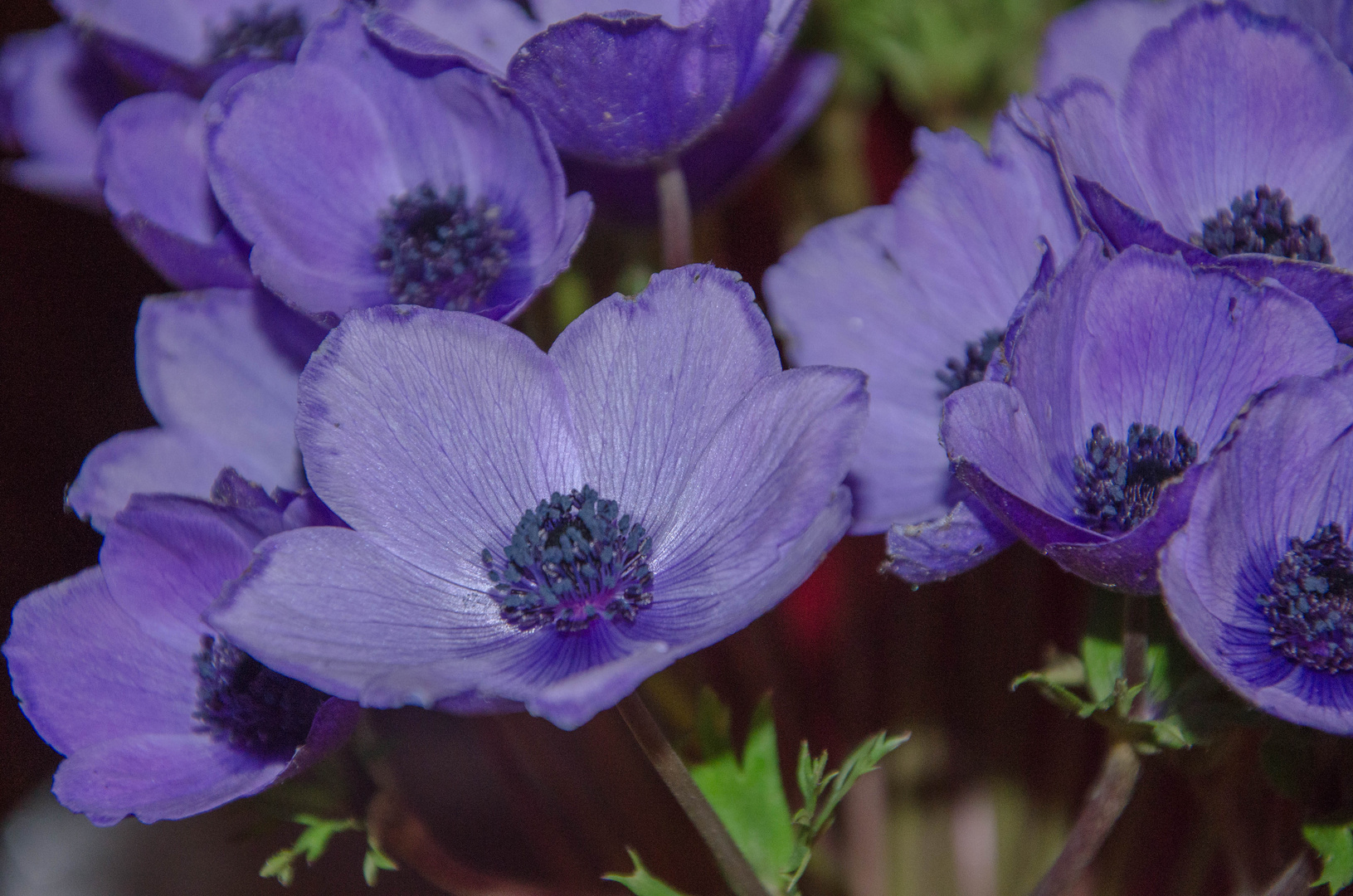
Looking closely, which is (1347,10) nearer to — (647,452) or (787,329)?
(787,329)

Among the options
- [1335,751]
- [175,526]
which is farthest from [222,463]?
[1335,751]

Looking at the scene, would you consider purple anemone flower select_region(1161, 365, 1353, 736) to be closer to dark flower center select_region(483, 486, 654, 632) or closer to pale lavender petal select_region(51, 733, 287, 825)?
dark flower center select_region(483, 486, 654, 632)

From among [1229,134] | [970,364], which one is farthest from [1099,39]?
[970,364]

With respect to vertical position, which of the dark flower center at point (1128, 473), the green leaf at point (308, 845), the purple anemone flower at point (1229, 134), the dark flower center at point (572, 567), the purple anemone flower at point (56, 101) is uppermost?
the purple anemone flower at point (1229, 134)

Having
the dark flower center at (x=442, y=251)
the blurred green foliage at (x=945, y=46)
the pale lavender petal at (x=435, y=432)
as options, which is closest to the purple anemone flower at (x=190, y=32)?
→ the dark flower center at (x=442, y=251)

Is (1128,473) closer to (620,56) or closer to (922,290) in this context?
(922,290)

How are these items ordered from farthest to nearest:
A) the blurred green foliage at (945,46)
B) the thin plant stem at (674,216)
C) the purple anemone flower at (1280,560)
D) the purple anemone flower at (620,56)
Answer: the blurred green foliage at (945,46), the thin plant stem at (674,216), the purple anemone flower at (620,56), the purple anemone flower at (1280,560)

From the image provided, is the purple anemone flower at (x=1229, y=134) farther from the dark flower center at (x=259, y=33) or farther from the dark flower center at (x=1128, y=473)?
the dark flower center at (x=259, y=33)

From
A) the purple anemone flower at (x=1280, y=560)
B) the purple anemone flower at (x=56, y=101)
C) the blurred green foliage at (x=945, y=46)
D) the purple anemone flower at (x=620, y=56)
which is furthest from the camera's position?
the blurred green foliage at (x=945, y=46)
